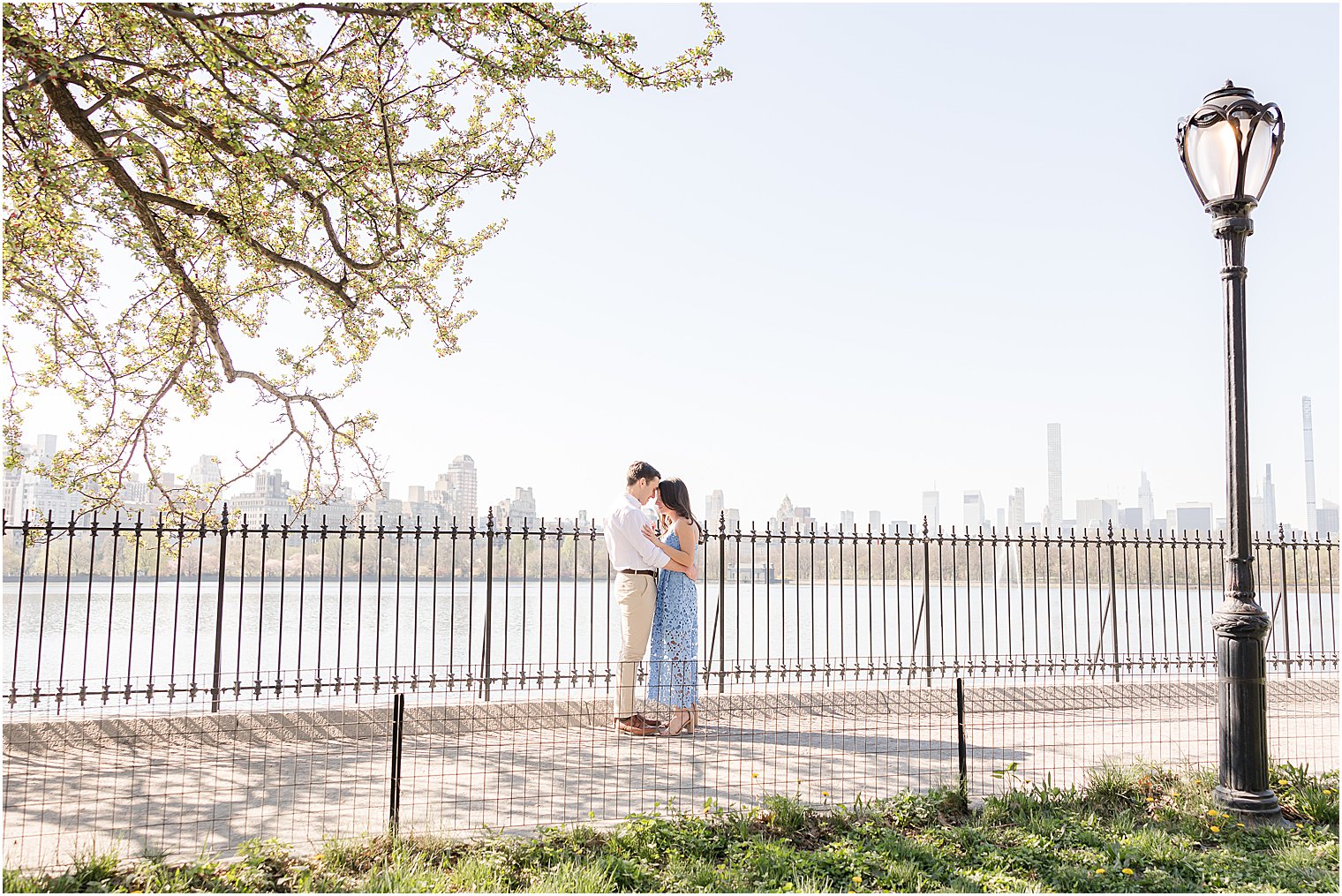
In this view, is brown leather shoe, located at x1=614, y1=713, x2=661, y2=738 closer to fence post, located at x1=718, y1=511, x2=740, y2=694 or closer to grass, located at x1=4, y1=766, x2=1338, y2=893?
fence post, located at x1=718, y1=511, x2=740, y2=694

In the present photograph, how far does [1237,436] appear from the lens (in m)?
5.71

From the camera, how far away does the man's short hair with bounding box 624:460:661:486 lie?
7371 mm

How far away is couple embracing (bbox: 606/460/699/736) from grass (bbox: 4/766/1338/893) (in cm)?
214

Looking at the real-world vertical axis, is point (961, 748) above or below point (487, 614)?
below

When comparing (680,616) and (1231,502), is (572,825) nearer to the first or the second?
(680,616)

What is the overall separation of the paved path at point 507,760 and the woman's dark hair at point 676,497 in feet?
5.88

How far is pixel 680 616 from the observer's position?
24.1 feet

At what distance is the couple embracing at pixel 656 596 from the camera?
7.13 meters

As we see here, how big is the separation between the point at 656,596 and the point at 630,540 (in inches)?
23.3

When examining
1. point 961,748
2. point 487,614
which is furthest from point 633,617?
point 961,748

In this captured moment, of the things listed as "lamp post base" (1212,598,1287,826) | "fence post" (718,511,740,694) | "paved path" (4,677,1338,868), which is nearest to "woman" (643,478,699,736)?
"paved path" (4,677,1338,868)

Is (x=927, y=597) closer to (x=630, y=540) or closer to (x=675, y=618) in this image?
(x=675, y=618)

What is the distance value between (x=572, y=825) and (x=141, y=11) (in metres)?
5.98

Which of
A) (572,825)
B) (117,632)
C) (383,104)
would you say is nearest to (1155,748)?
(572,825)
